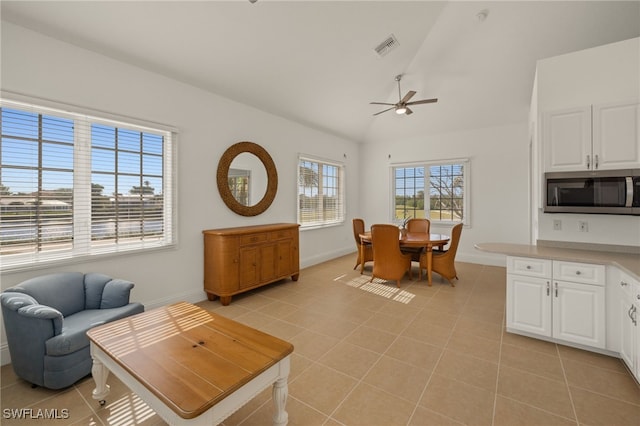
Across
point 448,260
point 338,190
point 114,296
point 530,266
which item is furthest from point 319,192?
point 114,296

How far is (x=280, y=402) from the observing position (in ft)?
5.40

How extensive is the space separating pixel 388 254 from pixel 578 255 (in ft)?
7.56

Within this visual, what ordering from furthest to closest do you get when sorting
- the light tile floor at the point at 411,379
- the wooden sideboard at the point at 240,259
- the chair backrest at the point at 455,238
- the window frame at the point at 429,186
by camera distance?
the window frame at the point at 429,186, the chair backrest at the point at 455,238, the wooden sideboard at the point at 240,259, the light tile floor at the point at 411,379

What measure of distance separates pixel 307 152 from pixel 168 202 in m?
3.06

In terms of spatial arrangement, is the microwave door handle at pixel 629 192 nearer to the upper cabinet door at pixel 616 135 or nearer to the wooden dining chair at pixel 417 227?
the upper cabinet door at pixel 616 135

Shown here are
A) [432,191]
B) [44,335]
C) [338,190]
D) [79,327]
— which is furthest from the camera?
[338,190]

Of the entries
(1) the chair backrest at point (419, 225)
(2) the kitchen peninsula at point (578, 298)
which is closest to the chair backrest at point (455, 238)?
(1) the chair backrest at point (419, 225)

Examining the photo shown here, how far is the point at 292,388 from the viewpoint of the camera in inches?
84.2

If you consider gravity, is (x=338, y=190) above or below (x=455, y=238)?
above

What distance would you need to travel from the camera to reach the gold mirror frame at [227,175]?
4.17 metres

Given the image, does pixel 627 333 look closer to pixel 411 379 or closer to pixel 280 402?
pixel 411 379

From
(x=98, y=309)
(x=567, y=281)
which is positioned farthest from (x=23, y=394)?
(x=567, y=281)

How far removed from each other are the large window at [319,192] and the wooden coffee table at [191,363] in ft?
12.8

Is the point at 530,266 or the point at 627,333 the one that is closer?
the point at 627,333
